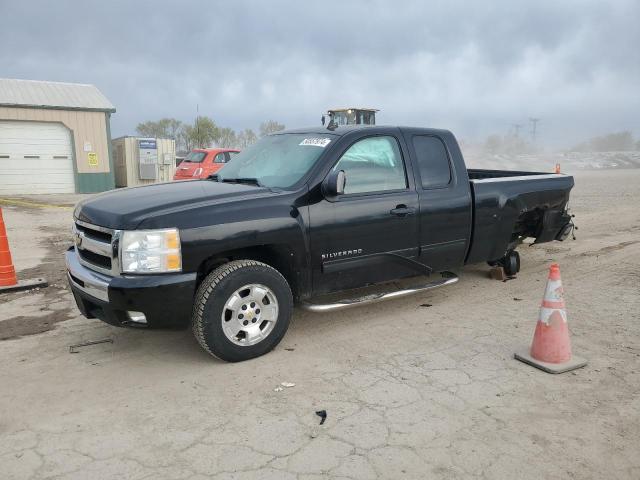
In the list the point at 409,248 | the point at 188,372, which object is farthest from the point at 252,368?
the point at 409,248

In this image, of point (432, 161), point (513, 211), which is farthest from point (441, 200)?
point (513, 211)

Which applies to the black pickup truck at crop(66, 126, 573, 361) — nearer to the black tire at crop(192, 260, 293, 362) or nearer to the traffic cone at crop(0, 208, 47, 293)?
the black tire at crop(192, 260, 293, 362)

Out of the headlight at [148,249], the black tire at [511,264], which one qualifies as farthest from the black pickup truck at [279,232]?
the black tire at [511,264]

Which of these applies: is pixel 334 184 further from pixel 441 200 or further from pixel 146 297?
pixel 146 297

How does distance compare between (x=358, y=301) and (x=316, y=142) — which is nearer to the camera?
(x=358, y=301)

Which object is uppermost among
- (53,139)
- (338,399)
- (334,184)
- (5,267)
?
(53,139)

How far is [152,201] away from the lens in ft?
13.3

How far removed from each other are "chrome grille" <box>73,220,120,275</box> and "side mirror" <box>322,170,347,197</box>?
5.44 ft

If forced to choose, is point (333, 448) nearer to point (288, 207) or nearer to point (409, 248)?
point (288, 207)

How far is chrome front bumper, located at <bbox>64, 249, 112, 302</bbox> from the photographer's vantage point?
3.80 m

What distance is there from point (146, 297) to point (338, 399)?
1.52 metres

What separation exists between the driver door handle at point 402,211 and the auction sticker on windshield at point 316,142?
2.85ft

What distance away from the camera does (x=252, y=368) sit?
403cm

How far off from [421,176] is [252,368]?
2.49 metres
